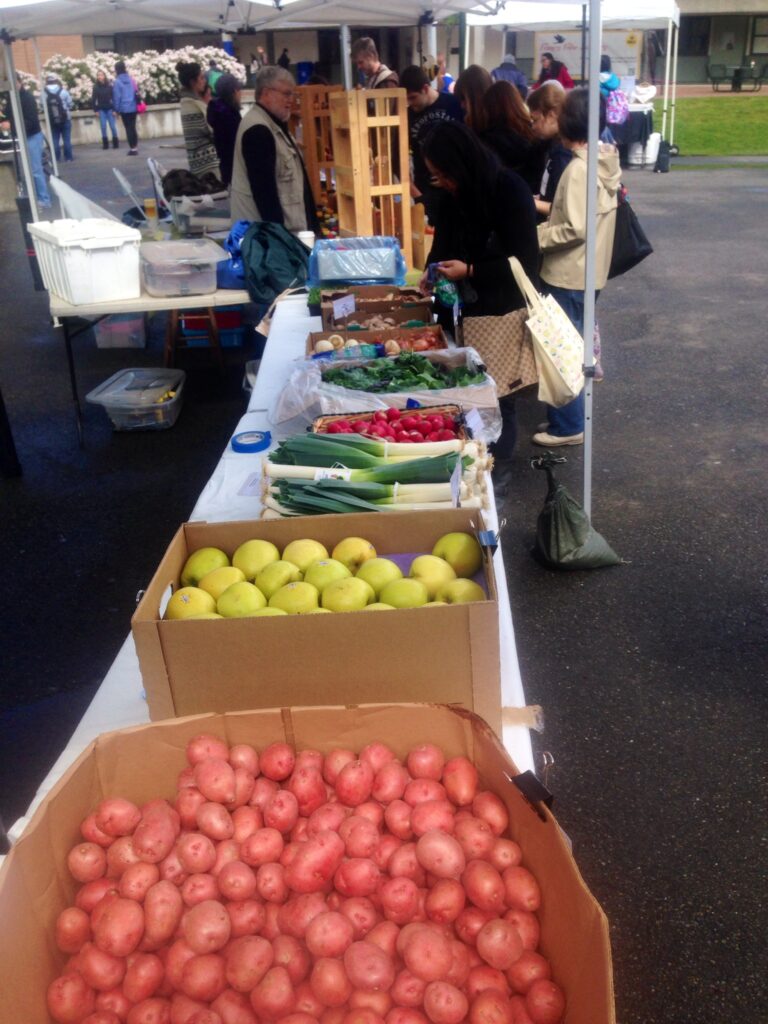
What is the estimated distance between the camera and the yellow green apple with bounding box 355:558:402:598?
1880 mm

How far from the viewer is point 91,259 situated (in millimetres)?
4973

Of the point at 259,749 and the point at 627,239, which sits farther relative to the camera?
the point at 627,239

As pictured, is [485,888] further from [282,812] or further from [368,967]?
[282,812]

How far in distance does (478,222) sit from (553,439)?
1605 mm

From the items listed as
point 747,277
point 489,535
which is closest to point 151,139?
point 747,277

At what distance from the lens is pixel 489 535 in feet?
5.99

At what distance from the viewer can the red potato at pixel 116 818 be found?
4.81 ft

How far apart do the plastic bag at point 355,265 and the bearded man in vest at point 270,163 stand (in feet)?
3.49

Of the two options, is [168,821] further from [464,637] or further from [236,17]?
[236,17]

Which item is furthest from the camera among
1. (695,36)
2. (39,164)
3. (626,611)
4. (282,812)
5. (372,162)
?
(695,36)

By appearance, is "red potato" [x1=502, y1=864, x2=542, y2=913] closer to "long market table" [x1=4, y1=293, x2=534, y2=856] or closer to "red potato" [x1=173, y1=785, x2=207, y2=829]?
"long market table" [x1=4, y1=293, x2=534, y2=856]

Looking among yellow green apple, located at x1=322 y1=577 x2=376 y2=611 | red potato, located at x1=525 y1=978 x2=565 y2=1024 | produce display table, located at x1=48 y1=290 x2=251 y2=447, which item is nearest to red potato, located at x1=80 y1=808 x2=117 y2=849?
yellow green apple, located at x1=322 y1=577 x2=376 y2=611

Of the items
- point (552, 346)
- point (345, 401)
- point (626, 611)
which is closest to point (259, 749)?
point (345, 401)

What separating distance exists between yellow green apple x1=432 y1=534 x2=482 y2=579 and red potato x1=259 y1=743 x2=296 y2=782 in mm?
553
